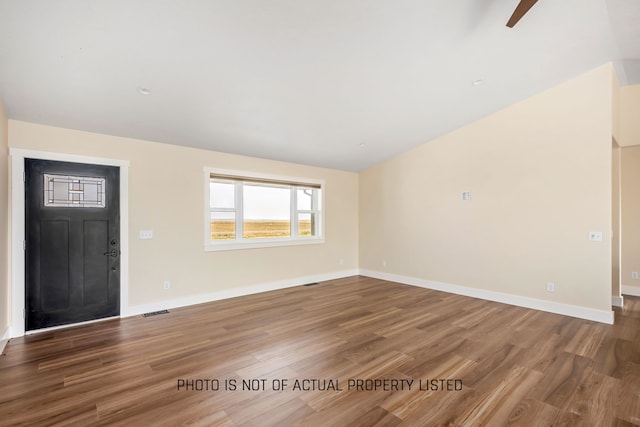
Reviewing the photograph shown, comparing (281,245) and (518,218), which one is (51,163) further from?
(518,218)

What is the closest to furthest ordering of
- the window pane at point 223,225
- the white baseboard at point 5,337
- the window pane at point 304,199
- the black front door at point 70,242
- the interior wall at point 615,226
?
1. the white baseboard at point 5,337
2. the black front door at point 70,242
3. the interior wall at point 615,226
4. the window pane at point 223,225
5. the window pane at point 304,199

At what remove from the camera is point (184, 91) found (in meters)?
3.21

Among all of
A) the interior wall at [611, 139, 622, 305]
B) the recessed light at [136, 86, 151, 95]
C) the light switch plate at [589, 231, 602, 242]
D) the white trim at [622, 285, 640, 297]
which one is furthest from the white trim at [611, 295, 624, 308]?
the recessed light at [136, 86, 151, 95]

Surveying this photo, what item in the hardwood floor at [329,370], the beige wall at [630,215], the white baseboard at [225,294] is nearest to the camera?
the hardwood floor at [329,370]

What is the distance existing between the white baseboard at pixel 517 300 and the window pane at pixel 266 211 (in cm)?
257

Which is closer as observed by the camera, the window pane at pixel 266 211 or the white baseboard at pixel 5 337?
the white baseboard at pixel 5 337

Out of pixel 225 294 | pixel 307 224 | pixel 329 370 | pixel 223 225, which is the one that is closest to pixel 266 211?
pixel 223 225

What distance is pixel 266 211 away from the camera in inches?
224

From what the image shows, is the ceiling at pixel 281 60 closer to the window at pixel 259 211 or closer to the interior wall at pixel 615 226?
the window at pixel 259 211

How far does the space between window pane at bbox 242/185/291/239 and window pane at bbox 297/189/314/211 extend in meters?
0.28

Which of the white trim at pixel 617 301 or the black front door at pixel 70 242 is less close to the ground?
the black front door at pixel 70 242

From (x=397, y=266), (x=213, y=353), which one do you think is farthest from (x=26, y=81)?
(x=397, y=266)

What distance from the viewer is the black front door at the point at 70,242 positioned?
350cm

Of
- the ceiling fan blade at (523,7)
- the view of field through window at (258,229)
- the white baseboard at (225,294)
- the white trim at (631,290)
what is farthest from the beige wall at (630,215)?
the view of field through window at (258,229)
